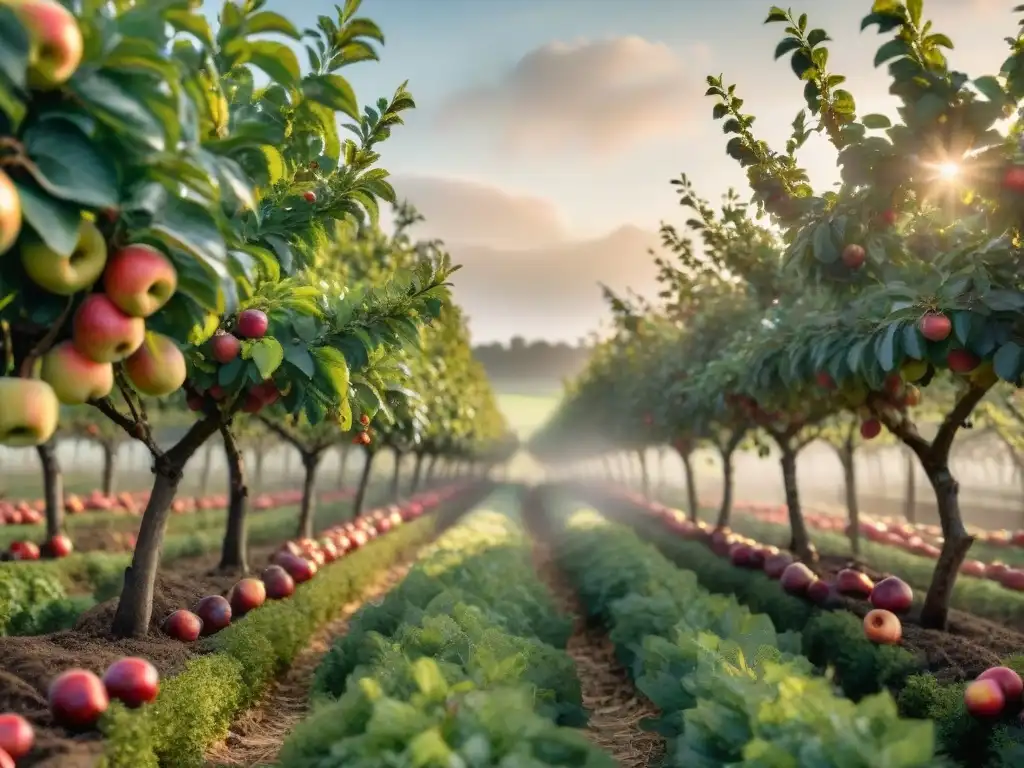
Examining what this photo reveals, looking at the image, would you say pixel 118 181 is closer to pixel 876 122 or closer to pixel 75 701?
pixel 75 701

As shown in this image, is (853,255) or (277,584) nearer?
(853,255)

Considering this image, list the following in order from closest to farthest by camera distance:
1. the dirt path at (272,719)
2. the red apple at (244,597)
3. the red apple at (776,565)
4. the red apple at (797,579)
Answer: the dirt path at (272,719) → the red apple at (244,597) → the red apple at (797,579) → the red apple at (776,565)

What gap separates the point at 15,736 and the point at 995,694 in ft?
15.9

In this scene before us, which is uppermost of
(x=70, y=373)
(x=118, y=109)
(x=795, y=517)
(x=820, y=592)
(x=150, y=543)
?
(x=118, y=109)

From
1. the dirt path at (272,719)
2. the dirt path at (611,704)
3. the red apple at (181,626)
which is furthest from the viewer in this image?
the red apple at (181,626)

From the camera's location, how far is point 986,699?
423 cm

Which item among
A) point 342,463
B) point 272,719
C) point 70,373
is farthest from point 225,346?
point 342,463

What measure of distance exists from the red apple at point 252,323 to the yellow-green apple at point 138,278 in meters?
1.65

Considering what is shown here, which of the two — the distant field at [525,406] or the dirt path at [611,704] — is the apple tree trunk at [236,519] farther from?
the distant field at [525,406]

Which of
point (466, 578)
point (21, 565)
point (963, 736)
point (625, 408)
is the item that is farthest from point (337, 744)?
point (625, 408)

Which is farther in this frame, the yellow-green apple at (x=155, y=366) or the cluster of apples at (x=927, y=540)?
the cluster of apples at (x=927, y=540)

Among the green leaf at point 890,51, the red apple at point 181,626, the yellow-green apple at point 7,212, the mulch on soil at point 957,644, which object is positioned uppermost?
the green leaf at point 890,51

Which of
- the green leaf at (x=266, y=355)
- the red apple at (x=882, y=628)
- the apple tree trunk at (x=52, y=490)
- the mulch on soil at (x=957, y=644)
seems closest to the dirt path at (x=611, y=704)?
the red apple at (x=882, y=628)

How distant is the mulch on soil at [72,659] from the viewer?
322 centimetres
